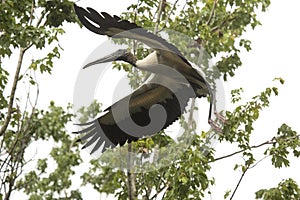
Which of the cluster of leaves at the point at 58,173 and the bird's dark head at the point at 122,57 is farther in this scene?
the cluster of leaves at the point at 58,173

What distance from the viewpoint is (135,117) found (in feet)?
22.5

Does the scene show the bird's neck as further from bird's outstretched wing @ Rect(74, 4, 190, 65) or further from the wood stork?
bird's outstretched wing @ Rect(74, 4, 190, 65)

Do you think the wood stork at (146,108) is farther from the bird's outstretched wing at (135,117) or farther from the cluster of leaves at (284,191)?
the cluster of leaves at (284,191)

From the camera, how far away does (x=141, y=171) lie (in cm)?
778

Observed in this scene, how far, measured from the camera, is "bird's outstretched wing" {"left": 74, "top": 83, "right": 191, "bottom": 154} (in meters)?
6.66

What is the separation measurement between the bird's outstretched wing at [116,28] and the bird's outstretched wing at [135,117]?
59.5 inches

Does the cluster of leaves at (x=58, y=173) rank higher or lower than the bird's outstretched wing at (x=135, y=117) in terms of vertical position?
higher

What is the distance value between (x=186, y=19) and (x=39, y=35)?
9.18 feet

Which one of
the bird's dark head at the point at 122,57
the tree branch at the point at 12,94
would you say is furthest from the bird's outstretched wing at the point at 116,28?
the tree branch at the point at 12,94

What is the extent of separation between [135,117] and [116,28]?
73.3 inches

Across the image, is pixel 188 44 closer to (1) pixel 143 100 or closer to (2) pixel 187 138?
(2) pixel 187 138

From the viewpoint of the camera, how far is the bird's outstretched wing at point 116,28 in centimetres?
503

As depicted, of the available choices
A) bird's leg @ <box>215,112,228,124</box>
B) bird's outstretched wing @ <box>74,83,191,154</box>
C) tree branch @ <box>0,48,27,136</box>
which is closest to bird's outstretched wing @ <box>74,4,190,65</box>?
bird's outstretched wing @ <box>74,83,191,154</box>

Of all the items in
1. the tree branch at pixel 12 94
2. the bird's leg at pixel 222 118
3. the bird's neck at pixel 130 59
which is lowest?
the bird's neck at pixel 130 59
